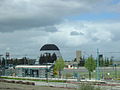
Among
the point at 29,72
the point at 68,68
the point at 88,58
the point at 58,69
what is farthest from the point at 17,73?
the point at 68,68

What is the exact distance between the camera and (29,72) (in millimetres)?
69625

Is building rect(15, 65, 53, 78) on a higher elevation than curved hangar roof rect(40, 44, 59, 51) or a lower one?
lower

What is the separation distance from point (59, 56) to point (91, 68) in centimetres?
1741

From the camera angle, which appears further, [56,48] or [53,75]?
[56,48]

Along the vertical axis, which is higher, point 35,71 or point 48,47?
point 48,47

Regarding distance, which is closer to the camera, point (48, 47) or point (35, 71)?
point (35, 71)

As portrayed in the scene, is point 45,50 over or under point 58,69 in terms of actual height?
over

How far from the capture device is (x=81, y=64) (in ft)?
362

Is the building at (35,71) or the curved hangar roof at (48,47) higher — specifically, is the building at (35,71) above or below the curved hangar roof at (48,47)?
below

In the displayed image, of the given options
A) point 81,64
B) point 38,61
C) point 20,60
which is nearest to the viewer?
point 38,61

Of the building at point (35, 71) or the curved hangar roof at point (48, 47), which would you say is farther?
the curved hangar roof at point (48, 47)

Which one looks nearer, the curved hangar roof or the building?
the building

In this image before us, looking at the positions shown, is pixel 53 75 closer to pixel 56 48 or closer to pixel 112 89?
pixel 56 48

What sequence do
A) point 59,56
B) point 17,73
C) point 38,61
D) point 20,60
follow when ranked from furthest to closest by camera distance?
point 20,60 → point 38,61 → point 59,56 → point 17,73
